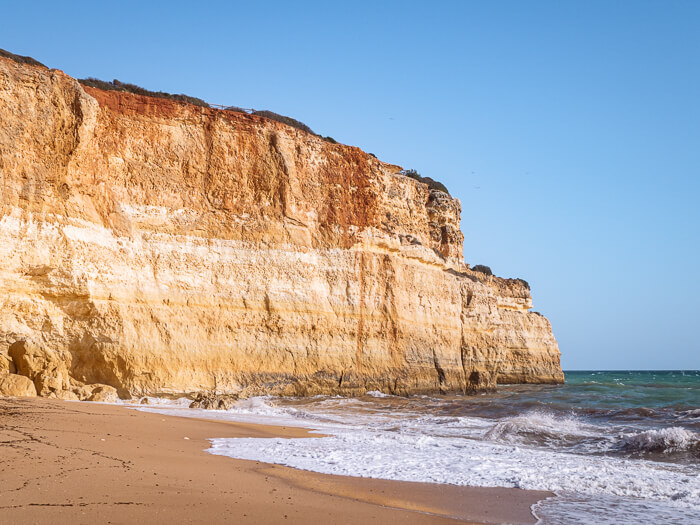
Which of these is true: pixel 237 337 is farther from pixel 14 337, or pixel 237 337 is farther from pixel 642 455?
pixel 642 455

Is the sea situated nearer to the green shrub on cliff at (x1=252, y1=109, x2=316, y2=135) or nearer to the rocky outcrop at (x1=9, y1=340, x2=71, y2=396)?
the rocky outcrop at (x1=9, y1=340, x2=71, y2=396)

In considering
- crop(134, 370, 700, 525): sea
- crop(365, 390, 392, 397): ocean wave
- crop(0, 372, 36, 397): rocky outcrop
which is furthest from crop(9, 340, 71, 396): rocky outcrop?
crop(365, 390, 392, 397): ocean wave

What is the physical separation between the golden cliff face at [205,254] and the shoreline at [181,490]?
7212 mm

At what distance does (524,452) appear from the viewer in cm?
823

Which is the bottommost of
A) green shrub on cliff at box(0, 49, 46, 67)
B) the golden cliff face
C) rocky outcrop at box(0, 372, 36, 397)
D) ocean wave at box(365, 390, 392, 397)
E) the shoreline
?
ocean wave at box(365, 390, 392, 397)

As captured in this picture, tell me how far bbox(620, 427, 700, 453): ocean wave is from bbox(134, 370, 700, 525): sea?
0.6 inches

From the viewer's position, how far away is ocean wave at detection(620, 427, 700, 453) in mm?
9094

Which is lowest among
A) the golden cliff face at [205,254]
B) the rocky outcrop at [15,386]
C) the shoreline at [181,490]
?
the shoreline at [181,490]

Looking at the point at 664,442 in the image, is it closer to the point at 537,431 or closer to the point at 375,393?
the point at 537,431

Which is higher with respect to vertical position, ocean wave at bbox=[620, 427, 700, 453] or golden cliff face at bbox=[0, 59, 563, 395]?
golden cliff face at bbox=[0, 59, 563, 395]

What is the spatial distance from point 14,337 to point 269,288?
7174 mm

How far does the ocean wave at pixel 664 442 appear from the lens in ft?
29.8

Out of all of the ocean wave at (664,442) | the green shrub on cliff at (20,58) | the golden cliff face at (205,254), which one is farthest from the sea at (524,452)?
the green shrub on cliff at (20,58)

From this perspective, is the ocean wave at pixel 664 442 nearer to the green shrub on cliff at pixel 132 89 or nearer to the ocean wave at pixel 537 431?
the ocean wave at pixel 537 431
